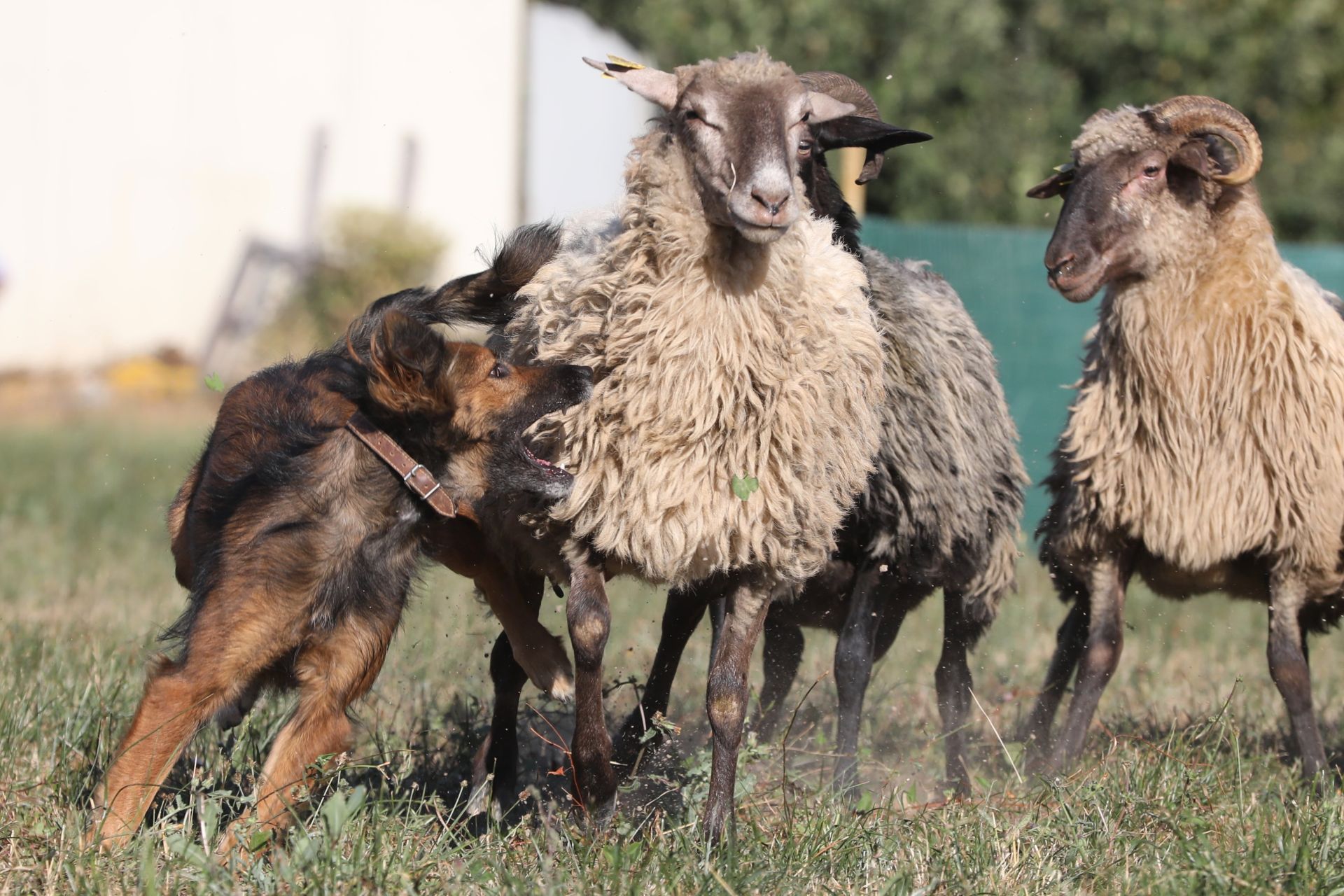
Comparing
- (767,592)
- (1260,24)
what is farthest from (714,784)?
(1260,24)

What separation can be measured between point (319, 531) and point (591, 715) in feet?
3.13

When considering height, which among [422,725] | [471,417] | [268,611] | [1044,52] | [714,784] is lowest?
[422,725]

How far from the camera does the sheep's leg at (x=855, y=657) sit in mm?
5332

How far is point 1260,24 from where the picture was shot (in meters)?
18.2

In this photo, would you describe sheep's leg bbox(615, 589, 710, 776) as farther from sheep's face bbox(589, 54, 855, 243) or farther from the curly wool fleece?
sheep's face bbox(589, 54, 855, 243)

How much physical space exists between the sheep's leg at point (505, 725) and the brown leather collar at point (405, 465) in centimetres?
83

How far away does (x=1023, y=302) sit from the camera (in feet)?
32.6

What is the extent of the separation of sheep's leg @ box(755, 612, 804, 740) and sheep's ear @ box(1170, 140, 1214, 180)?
2275 millimetres

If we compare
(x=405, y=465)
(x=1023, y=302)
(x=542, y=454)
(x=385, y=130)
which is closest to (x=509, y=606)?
(x=542, y=454)

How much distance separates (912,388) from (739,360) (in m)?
1.19

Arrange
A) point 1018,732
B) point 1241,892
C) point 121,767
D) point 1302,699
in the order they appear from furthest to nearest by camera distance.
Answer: point 1018,732
point 1302,699
point 121,767
point 1241,892

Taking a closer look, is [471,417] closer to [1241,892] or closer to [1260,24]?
[1241,892]

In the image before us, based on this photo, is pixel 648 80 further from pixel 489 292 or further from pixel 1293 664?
pixel 1293 664

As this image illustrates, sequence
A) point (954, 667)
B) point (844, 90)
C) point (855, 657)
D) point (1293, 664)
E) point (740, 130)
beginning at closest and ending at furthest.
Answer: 1. point (740, 130)
2. point (1293, 664)
3. point (855, 657)
4. point (844, 90)
5. point (954, 667)
